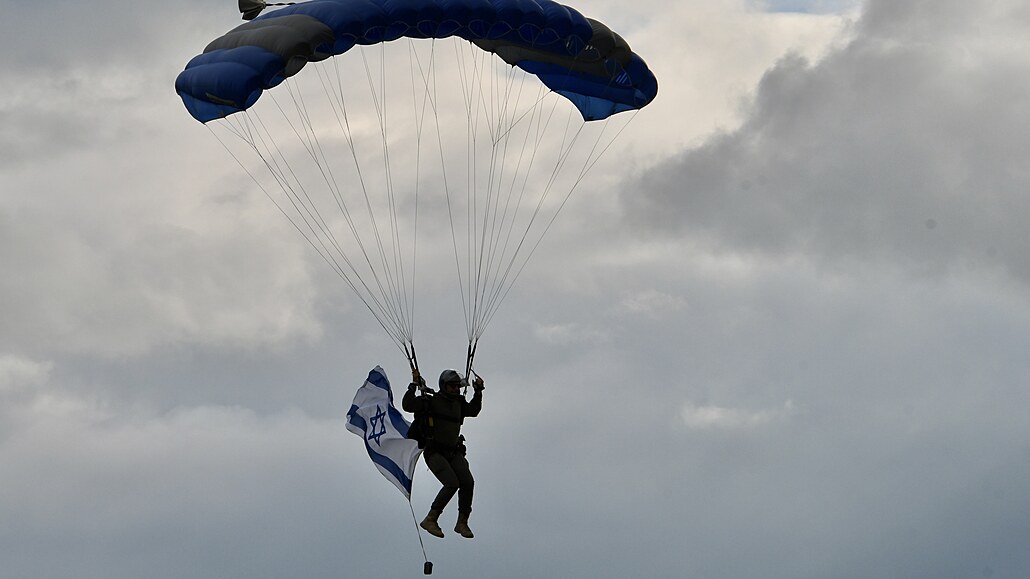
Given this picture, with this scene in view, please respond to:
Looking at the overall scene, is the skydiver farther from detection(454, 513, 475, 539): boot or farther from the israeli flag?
the israeli flag

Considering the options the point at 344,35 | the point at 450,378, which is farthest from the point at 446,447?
the point at 344,35

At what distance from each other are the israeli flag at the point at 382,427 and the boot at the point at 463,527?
1628mm

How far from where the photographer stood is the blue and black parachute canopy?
29.1 meters

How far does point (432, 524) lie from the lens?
2859 centimetres

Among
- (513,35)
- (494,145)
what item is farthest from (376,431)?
(513,35)

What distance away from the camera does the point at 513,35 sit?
30.6 metres

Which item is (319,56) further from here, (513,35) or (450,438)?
(450,438)

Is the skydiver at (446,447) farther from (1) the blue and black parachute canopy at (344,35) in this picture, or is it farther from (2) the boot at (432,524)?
(1) the blue and black parachute canopy at (344,35)

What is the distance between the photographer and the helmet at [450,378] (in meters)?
28.7

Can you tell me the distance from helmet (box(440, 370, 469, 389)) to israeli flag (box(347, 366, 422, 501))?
5.65 feet

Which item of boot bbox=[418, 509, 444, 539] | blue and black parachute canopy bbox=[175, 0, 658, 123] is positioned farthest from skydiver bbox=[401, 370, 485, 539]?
blue and black parachute canopy bbox=[175, 0, 658, 123]

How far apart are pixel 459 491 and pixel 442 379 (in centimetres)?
184

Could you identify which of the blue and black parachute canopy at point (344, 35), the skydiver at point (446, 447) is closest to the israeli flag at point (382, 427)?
the skydiver at point (446, 447)

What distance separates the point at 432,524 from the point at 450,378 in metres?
2.33
